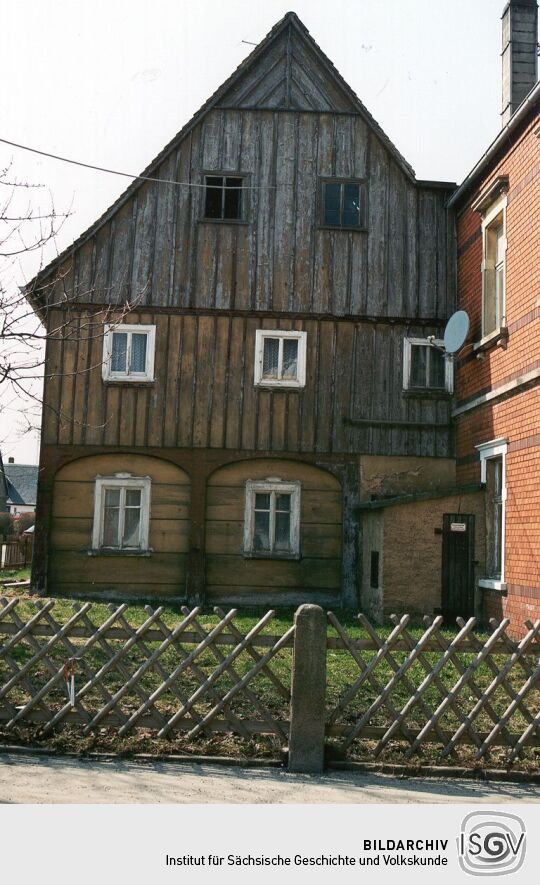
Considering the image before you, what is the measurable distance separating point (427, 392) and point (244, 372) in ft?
12.1

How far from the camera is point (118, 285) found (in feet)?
58.2

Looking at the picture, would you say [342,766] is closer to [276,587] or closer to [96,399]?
[276,587]

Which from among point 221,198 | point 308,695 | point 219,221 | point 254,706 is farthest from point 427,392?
point 308,695

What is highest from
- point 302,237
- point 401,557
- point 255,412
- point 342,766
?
point 302,237

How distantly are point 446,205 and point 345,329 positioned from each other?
11.1ft

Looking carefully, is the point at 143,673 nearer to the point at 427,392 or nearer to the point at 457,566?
the point at 457,566

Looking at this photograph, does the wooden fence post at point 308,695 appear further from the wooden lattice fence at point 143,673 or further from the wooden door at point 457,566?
the wooden door at point 457,566

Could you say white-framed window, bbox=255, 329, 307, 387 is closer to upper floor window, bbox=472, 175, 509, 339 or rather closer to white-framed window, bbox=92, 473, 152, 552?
white-framed window, bbox=92, 473, 152, 552

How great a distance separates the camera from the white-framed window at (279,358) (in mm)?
17656

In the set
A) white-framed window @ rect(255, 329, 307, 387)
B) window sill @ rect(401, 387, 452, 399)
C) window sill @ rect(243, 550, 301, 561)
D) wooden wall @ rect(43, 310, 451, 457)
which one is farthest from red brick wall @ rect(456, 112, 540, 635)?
window sill @ rect(243, 550, 301, 561)

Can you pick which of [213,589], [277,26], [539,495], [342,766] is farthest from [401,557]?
[277,26]

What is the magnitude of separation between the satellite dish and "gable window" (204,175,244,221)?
4.88 meters

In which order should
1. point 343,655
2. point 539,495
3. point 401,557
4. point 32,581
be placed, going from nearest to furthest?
point 343,655 → point 539,495 → point 401,557 → point 32,581
